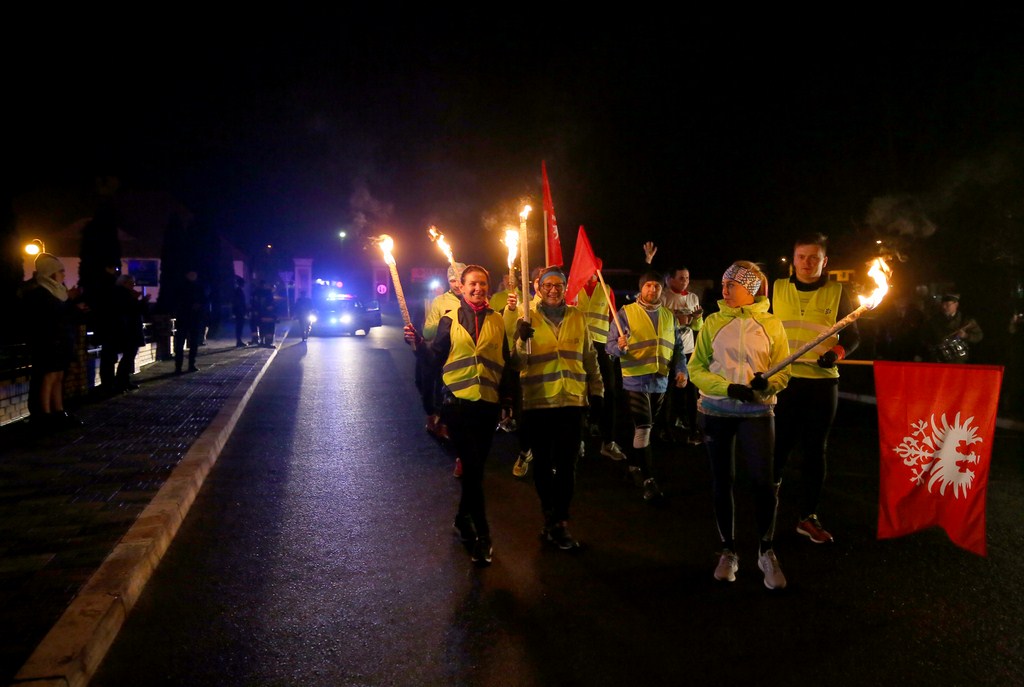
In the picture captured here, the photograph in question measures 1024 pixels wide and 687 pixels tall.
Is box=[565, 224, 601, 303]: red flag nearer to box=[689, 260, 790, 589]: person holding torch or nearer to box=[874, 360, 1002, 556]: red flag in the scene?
box=[689, 260, 790, 589]: person holding torch

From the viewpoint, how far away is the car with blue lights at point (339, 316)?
96.0 feet

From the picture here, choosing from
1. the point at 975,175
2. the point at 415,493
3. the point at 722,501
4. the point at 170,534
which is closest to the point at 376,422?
the point at 415,493

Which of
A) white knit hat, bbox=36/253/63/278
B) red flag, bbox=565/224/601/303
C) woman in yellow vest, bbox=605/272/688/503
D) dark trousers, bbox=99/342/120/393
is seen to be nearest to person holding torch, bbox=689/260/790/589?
woman in yellow vest, bbox=605/272/688/503

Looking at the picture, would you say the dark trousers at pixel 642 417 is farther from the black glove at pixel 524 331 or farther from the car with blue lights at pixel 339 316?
the car with blue lights at pixel 339 316

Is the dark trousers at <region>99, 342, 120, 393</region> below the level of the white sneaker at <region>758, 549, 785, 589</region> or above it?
above

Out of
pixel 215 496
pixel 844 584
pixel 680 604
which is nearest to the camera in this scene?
pixel 680 604

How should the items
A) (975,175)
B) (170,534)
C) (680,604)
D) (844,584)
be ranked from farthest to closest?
(975,175)
(170,534)
(844,584)
(680,604)

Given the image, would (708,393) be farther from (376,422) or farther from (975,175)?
(975,175)

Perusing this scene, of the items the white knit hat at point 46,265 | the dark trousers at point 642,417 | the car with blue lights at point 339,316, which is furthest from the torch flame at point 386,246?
the car with blue lights at point 339,316

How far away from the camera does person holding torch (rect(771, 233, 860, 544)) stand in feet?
16.4

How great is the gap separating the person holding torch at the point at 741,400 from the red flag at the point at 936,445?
963 millimetres

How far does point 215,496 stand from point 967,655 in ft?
18.6

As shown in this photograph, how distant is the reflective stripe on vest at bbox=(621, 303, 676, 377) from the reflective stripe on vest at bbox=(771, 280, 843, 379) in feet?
4.63

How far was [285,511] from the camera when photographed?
19.1ft
